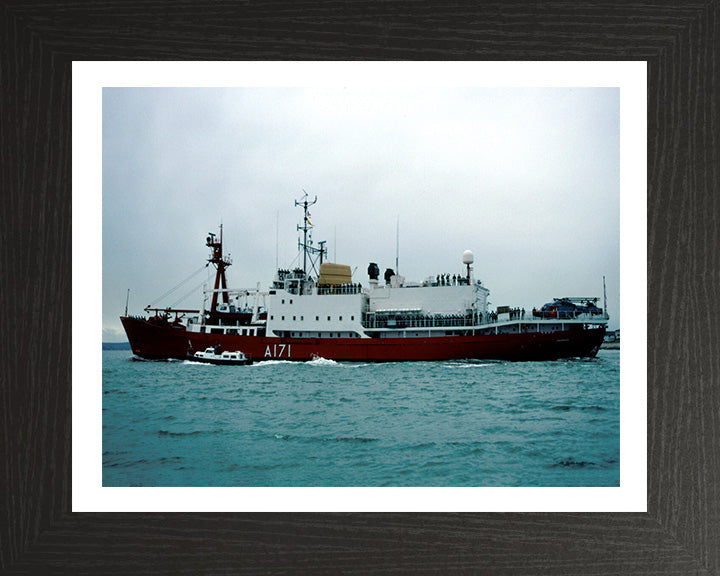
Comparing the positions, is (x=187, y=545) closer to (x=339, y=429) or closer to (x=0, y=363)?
(x=0, y=363)

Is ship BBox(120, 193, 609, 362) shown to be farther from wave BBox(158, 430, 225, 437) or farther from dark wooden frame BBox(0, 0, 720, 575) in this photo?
dark wooden frame BBox(0, 0, 720, 575)

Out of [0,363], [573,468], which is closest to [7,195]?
[0,363]

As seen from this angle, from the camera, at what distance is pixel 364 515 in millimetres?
1856

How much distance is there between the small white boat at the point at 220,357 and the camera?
449 centimetres

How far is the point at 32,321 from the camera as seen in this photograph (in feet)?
6.21

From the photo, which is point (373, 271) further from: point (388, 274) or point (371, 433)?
point (371, 433)

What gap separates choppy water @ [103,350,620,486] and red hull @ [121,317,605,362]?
→ 2.59 ft

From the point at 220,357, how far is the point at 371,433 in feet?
6.72

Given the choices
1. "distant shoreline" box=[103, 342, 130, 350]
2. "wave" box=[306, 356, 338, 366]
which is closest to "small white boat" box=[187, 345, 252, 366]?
"wave" box=[306, 356, 338, 366]

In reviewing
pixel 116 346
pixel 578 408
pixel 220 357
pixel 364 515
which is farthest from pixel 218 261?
pixel 578 408

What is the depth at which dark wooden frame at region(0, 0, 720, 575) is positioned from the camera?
185 centimetres

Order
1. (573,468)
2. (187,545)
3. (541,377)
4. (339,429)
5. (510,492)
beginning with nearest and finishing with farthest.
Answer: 1. (187,545)
2. (510,492)
3. (573,468)
4. (339,429)
5. (541,377)

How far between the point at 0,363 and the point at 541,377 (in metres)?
3.16

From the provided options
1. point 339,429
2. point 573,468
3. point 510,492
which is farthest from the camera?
point 339,429
